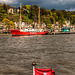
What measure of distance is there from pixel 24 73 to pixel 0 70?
248 cm

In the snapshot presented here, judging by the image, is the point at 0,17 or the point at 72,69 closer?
the point at 72,69

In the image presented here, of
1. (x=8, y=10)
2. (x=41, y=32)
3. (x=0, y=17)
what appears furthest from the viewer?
(x=8, y=10)

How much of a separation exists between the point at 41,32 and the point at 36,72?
90387mm

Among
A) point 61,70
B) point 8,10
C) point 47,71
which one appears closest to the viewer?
point 47,71

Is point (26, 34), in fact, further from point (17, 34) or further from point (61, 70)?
point (61, 70)

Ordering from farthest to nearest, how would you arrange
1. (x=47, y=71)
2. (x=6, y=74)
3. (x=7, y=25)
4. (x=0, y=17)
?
1. (x=0, y=17)
2. (x=7, y=25)
3. (x=6, y=74)
4. (x=47, y=71)

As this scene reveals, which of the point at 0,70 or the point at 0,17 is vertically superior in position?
the point at 0,17

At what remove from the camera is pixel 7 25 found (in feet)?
408

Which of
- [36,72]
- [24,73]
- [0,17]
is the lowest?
[24,73]

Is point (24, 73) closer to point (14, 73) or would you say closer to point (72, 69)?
point (14, 73)

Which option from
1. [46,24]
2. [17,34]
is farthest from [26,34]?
[46,24]

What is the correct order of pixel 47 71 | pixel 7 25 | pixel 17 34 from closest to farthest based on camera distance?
pixel 47 71 → pixel 17 34 → pixel 7 25

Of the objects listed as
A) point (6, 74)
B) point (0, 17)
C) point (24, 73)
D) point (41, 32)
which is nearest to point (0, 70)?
point (6, 74)

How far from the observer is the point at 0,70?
1469 cm
